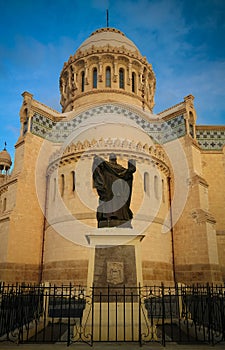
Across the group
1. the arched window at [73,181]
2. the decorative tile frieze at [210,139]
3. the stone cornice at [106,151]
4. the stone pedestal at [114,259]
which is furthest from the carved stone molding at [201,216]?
the stone pedestal at [114,259]

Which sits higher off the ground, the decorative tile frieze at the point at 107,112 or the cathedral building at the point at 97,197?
the decorative tile frieze at the point at 107,112

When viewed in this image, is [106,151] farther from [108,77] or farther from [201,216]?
[108,77]

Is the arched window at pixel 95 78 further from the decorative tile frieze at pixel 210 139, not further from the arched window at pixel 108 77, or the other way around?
the decorative tile frieze at pixel 210 139

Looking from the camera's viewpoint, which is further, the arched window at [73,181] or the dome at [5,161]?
the dome at [5,161]

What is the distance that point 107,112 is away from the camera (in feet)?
80.5

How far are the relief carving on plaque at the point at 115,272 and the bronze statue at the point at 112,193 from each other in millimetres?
1093

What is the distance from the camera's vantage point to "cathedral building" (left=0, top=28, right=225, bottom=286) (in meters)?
18.0

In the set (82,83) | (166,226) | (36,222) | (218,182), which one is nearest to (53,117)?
(82,83)

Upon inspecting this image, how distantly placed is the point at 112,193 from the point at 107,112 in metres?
16.7

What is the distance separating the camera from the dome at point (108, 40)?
28953 millimetres

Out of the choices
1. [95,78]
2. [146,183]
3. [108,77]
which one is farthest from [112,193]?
[95,78]

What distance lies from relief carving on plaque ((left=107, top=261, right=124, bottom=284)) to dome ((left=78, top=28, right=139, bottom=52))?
2480 cm

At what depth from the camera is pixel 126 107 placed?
25.0 meters

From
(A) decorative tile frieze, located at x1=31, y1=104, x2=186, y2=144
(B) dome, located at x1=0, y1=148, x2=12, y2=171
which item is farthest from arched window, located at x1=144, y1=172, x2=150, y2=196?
(B) dome, located at x1=0, y1=148, x2=12, y2=171
